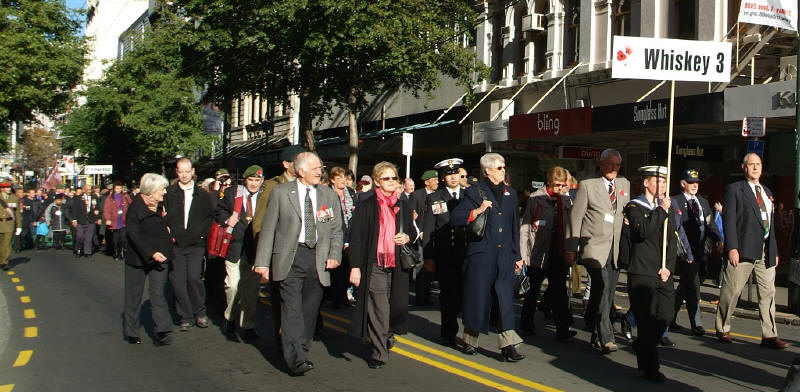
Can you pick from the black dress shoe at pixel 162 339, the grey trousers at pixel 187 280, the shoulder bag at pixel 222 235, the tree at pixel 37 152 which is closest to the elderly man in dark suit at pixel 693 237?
the shoulder bag at pixel 222 235

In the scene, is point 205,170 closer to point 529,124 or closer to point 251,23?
point 251,23

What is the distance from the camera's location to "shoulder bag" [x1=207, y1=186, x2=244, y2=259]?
991cm

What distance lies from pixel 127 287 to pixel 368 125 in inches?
1071

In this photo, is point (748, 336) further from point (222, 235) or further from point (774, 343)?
point (222, 235)

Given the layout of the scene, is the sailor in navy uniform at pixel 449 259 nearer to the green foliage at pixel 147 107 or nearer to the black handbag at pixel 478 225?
the black handbag at pixel 478 225

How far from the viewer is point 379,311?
7.70m

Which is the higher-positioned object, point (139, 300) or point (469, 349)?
point (139, 300)

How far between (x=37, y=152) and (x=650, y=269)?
303ft

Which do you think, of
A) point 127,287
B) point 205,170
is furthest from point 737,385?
point 205,170

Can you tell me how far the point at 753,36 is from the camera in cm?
1750

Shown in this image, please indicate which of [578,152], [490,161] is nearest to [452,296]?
[490,161]

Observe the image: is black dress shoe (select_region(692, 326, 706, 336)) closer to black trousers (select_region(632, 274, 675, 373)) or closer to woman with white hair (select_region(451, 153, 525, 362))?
black trousers (select_region(632, 274, 675, 373))

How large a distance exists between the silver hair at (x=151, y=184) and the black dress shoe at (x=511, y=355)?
3.99m

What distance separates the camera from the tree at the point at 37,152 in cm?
8925
